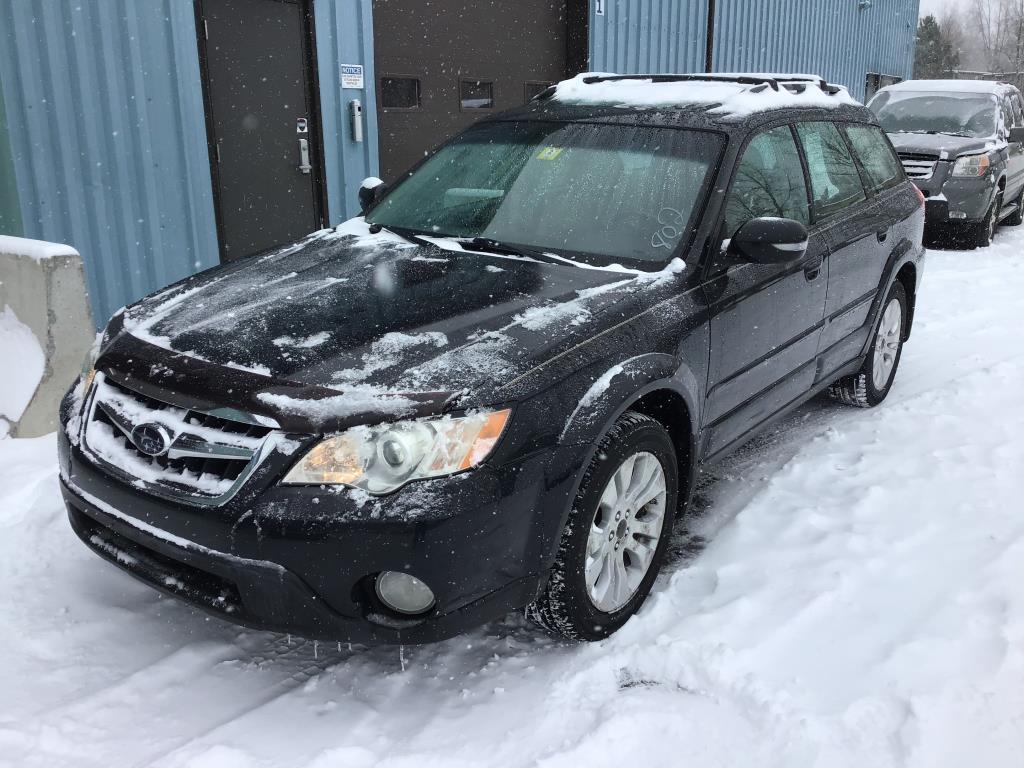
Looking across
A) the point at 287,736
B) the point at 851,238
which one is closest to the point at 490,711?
the point at 287,736

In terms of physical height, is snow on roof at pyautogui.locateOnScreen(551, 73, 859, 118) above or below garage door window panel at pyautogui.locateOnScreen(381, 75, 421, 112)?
below

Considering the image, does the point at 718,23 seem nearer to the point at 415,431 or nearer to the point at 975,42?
the point at 415,431

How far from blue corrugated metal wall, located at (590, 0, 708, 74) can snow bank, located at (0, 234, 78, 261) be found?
7.11 m

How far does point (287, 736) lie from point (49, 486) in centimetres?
184

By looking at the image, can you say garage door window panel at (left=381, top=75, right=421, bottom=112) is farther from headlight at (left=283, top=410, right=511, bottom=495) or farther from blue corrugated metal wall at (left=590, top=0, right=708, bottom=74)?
headlight at (left=283, top=410, right=511, bottom=495)

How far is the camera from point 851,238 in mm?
4137

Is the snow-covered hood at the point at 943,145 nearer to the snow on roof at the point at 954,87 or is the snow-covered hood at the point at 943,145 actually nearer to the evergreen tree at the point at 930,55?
the snow on roof at the point at 954,87

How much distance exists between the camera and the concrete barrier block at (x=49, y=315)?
4.09 metres

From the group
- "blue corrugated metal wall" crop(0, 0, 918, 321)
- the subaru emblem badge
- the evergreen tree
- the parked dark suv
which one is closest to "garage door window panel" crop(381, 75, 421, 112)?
"blue corrugated metal wall" crop(0, 0, 918, 321)

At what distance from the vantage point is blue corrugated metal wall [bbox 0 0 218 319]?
5359 mm

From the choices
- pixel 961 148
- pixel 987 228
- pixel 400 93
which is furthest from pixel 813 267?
pixel 987 228

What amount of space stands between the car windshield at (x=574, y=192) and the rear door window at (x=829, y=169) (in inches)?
30.7

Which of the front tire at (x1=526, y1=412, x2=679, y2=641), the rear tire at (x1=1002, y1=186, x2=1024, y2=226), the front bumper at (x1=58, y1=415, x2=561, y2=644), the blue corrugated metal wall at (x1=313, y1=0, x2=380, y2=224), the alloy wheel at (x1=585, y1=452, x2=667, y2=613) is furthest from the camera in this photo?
the rear tire at (x1=1002, y1=186, x2=1024, y2=226)

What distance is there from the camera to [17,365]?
4223 millimetres
